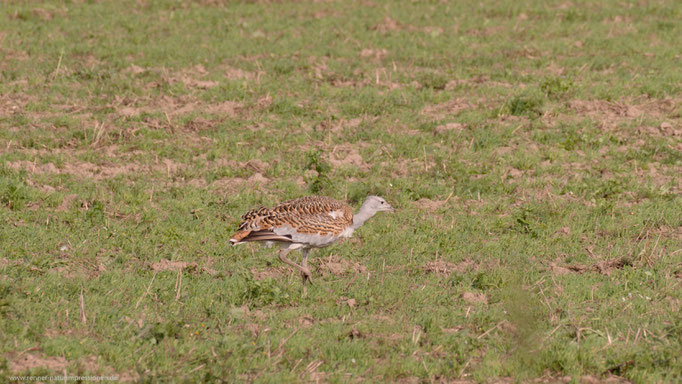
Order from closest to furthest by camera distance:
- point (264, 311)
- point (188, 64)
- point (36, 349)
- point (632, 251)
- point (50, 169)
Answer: point (36, 349)
point (264, 311)
point (632, 251)
point (50, 169)
point (188, 64)

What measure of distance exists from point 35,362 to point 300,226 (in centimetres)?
345

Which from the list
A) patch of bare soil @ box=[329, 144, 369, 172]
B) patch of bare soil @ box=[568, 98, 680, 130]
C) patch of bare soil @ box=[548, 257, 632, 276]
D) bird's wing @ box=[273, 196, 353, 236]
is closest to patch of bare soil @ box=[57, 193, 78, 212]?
bird's wing @ box=[273, 196, 353, 236]

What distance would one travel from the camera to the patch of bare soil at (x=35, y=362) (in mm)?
7316

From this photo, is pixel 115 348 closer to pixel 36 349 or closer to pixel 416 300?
pixel 36 349

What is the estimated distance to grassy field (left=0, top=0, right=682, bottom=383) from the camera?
815 cm

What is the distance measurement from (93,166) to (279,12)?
9.80m

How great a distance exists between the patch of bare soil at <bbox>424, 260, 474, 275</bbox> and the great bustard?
1090mm

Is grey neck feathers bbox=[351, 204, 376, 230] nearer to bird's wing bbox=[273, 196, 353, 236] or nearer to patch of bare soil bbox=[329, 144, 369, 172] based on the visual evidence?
bird's wing bbox=[273, 196, 353, 236]

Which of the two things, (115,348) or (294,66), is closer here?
(115,348)

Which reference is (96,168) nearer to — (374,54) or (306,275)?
(306,275)

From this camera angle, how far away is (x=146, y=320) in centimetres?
842

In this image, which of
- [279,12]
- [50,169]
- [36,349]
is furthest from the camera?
[279,12]

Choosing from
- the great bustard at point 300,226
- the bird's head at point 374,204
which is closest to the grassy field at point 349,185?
the great bustard at point 300,226

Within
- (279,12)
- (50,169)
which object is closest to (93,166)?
(50,169)
